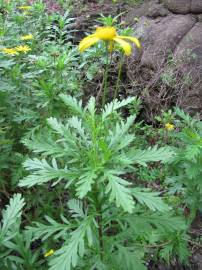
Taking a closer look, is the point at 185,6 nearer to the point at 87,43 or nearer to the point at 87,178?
the point at 87,43

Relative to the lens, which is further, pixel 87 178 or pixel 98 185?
pixel 98 185

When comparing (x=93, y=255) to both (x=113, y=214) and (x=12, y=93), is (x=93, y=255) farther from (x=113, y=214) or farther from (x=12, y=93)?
(x=12, y=93)

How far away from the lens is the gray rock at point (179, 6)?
19.2 feet

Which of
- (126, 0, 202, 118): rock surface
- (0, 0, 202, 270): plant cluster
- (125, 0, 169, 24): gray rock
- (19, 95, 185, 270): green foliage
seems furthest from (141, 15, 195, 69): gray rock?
(19, 95, 185, 270): green foliage

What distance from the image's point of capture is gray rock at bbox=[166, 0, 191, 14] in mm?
5847

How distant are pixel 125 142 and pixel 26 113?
131cm

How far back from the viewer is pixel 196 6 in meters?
5.78

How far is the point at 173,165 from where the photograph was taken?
8.27 feet

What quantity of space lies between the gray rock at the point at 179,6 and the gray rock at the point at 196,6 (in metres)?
0.06

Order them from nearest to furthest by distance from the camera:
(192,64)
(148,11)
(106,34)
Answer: (106,34)
(192,64)
(148,11)

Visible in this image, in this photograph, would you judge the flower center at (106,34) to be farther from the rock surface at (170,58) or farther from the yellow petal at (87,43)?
the rock surface at (170,58)

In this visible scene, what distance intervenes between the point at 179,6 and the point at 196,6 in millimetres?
284

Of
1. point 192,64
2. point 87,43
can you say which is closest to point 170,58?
point 192,64

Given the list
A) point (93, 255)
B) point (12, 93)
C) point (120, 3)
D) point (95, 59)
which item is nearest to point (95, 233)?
point (93, 255)
